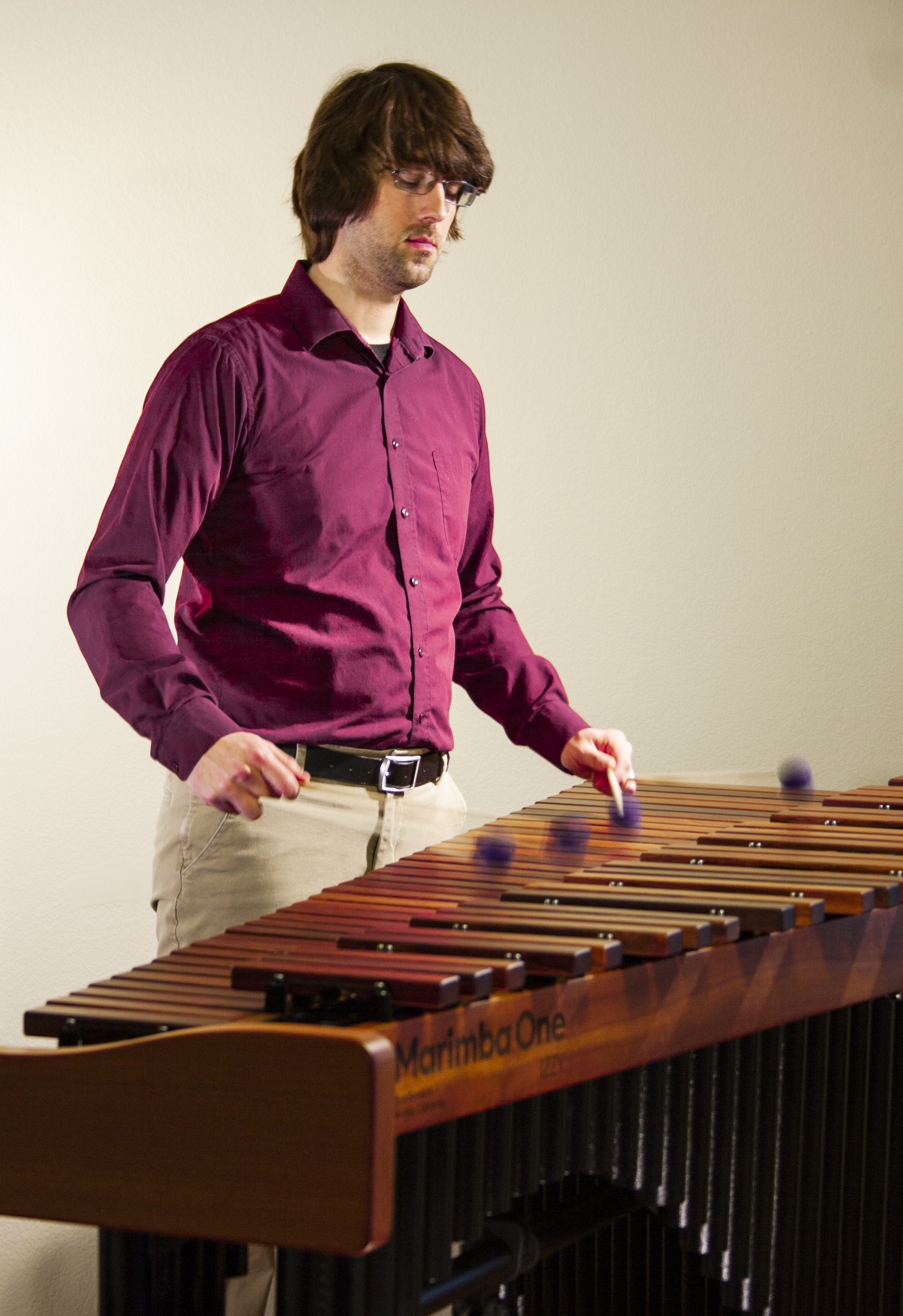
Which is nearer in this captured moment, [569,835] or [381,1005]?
[381,1005]

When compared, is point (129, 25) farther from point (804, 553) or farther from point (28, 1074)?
point (28, 1074)

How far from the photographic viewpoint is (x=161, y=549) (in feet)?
5.95

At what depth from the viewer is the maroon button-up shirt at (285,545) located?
5.82ft

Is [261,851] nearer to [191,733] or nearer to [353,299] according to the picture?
[191,733]

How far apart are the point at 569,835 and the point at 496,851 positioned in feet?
0.49

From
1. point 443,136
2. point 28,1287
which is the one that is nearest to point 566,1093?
point 443,136

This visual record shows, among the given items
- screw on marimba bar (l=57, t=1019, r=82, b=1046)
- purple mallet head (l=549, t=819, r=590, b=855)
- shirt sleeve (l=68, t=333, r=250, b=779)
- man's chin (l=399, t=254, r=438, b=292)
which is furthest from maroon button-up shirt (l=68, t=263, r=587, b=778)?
screw on marimba bar (l=57, t=1019, r=82, b=1046)

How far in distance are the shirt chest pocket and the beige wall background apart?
1080mm

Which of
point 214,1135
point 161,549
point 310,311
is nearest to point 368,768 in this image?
point 161,549

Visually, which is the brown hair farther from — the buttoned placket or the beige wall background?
the beige wall background

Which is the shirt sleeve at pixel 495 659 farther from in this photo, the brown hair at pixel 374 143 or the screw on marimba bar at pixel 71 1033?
the screw on marimba bar at pixel 71 1033

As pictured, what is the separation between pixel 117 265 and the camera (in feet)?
10.0

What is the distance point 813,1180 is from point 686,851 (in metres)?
0.40

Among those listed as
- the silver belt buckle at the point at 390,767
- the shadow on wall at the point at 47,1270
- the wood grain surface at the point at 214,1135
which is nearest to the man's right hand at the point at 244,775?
the silver belt buckle at the point at 390,767
